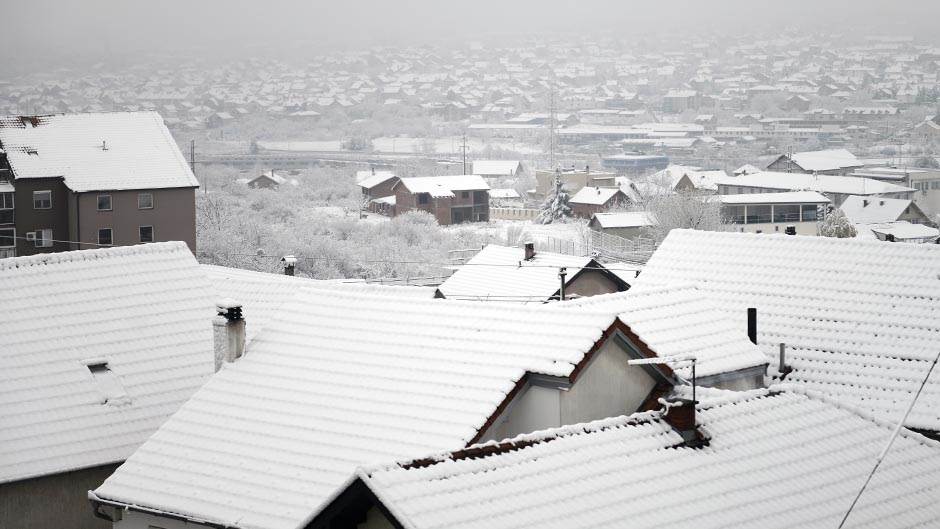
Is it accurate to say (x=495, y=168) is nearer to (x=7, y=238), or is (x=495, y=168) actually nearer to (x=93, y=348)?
(x=7, y=238)

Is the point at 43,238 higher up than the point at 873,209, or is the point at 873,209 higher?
the point at 873,209

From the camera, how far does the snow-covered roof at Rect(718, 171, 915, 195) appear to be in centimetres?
7700

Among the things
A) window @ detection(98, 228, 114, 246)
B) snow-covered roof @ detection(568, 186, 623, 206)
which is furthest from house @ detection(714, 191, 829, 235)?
window @ detection(98, 228, 114, 246)

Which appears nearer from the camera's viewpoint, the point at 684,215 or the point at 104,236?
the point at 104,236

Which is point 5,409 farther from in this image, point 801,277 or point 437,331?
point 801,277

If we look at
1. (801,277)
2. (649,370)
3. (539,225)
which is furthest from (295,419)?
(539,225)

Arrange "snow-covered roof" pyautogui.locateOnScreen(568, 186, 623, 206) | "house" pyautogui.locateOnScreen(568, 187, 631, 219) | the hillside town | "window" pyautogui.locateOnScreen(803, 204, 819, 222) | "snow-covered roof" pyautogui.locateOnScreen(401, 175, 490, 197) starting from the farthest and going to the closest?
"snow-covered roof" pyautogui.locateOnScreen(568, 186, 623, 206), "house" pyautogui.locateOnScreen(568, 187, 631, 219), "snow-covered roof" pyautogui.locateOnScreen(401, 175, 490, 197), "window" pyautogui.locateOnScreen(803, 204, 819, 222), the hillside town

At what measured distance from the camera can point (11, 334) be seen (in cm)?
1392

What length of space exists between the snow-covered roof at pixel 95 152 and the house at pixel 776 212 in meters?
30.6

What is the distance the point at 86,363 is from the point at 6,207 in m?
27.7

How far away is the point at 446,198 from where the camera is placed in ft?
253

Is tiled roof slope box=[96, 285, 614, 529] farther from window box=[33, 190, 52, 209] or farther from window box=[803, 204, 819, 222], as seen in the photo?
window box=[803, 204, 819, 222]

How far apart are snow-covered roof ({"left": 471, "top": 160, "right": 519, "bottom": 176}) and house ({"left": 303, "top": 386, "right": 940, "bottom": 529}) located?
4296 inches

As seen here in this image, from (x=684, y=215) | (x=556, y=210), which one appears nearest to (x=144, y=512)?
(x=684, y=215)
